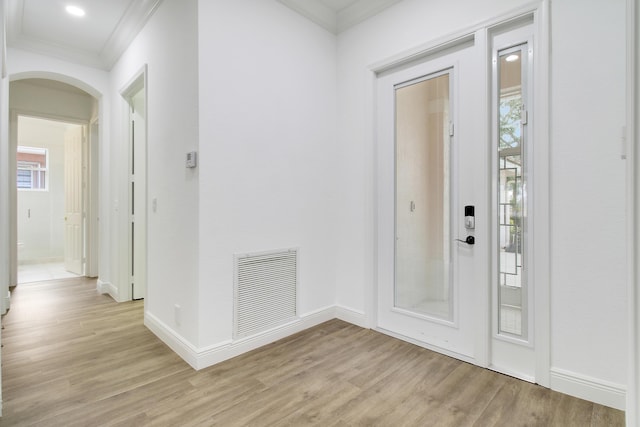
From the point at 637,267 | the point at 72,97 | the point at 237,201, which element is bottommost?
the point at 637,267

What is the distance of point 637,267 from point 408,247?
1.87m

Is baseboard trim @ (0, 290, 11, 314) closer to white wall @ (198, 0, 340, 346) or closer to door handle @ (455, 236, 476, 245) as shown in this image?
white wall @ (198, 0, 340, 346)

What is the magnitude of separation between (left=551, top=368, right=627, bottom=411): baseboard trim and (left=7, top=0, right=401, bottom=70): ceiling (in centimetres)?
293

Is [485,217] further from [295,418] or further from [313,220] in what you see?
[295,418]

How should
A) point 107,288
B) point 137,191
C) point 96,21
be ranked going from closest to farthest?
1. point 96,21
2. point 137,191
3. point 107,288

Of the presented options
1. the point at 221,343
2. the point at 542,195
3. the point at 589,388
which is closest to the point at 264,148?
the point at 221,343

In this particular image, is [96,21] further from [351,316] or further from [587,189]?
[587,189]

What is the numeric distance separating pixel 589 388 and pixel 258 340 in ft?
6.95

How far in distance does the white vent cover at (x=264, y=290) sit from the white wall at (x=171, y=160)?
337mm

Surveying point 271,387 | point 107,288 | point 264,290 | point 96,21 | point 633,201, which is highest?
point 96,21

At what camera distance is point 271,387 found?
1.97 m

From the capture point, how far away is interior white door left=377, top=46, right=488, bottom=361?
2.30 m

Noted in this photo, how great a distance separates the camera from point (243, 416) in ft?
5.58

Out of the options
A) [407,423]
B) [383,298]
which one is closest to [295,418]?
[407,423]
